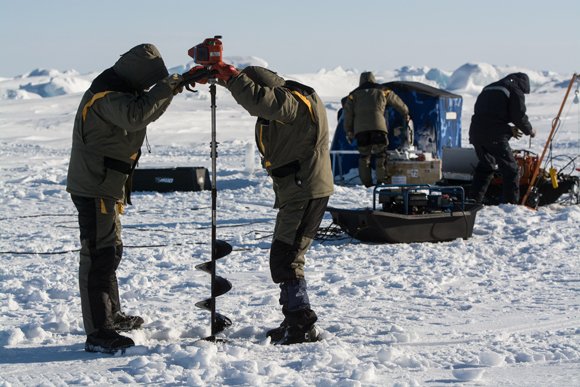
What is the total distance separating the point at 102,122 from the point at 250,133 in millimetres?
27507

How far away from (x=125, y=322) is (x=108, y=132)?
1072 millimetres

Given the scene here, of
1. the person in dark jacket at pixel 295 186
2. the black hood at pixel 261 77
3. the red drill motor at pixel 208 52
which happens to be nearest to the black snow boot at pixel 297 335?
the person in dark jacket at pixel 295 186

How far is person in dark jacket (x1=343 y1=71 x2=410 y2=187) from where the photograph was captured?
11.4 meters

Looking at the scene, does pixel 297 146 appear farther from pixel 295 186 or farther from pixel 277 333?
pixel 277 333

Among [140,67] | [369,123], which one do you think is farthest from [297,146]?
[369,123]

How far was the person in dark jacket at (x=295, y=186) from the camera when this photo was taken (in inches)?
177

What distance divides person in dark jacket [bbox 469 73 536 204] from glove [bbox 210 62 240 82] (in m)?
5.87

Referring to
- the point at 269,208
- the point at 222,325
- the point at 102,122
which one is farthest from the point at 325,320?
the point at 269,208

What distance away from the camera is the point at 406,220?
768 cm

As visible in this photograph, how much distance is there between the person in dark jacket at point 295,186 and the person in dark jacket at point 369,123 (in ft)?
22.3

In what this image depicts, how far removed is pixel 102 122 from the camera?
171 inches

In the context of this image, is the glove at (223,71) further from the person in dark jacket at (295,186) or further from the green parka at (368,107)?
the green parka at (368,107)

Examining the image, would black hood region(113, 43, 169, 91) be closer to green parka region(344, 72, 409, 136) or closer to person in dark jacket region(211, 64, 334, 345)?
person in dark jacket region(211, 64, 334, 345)

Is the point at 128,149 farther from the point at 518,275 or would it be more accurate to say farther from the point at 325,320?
the point at 518,275
